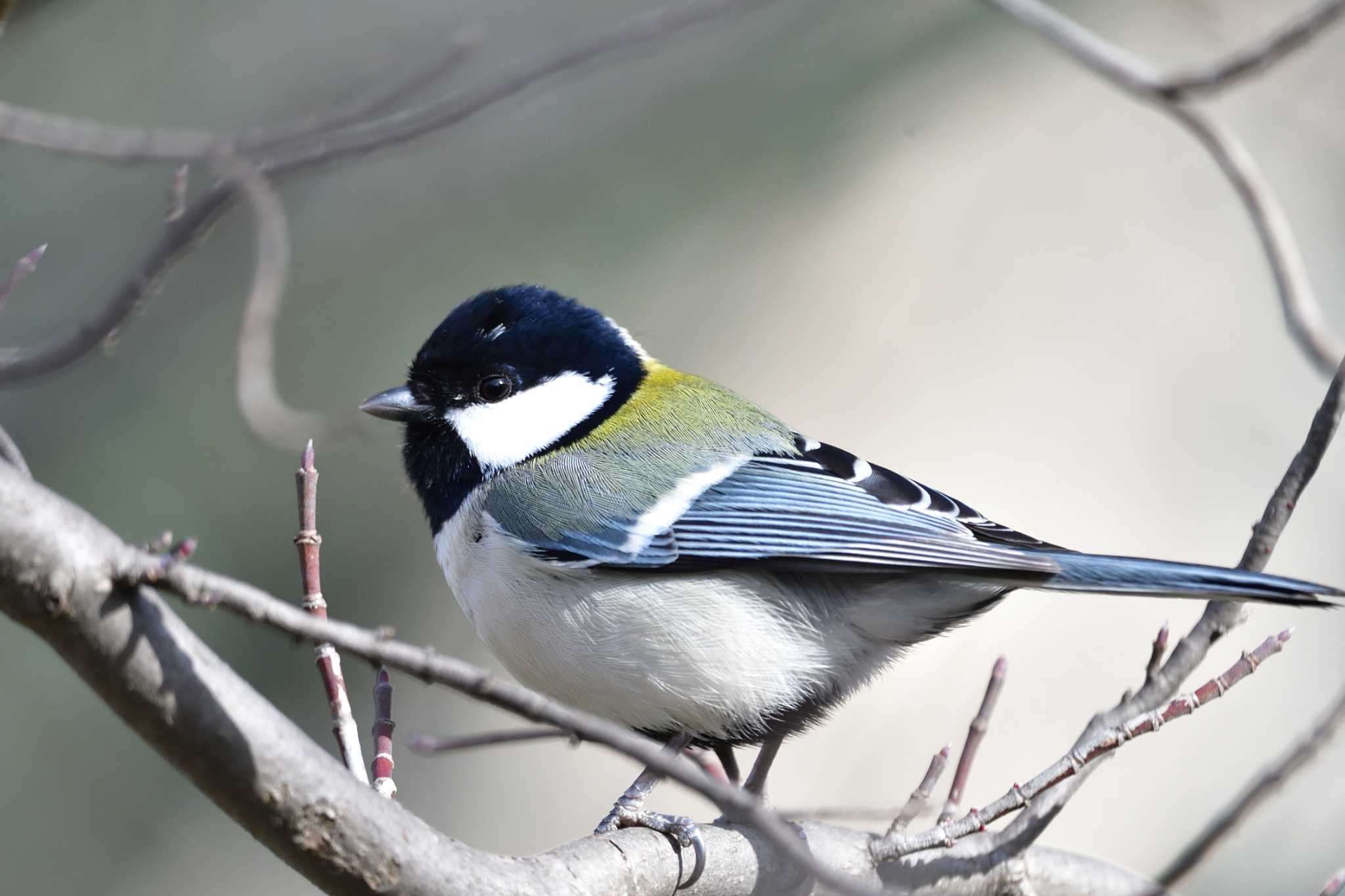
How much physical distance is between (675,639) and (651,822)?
375 millimetres

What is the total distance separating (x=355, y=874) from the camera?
1.32 meters

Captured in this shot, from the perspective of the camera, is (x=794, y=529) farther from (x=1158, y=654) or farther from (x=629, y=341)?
(x=629, y=341)

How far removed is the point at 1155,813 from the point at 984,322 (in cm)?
165

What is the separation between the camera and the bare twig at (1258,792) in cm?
141

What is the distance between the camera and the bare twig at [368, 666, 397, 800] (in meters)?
1.90

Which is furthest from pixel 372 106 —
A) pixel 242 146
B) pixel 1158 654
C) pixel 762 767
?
pixel 1158 654

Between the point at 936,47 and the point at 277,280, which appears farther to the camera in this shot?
the point at 936,47

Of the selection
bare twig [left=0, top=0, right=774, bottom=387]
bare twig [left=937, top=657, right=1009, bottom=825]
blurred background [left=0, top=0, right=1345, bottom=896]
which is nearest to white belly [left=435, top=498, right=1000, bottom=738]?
bare twig [left=937, top=657, right=1009, bottom=825]

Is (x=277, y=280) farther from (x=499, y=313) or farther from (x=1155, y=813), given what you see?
(x=1155, y=813)

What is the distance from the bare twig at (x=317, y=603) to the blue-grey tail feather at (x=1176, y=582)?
1.11 metres

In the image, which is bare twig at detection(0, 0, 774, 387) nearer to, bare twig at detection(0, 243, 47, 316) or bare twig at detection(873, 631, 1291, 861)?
bare twig at detection(0, 243, 47, 316)

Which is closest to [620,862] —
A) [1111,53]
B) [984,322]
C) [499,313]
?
[499,313]

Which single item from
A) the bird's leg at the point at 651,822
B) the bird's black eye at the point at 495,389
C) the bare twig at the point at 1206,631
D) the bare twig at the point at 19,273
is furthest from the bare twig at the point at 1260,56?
the bare twig at the point at 19,273

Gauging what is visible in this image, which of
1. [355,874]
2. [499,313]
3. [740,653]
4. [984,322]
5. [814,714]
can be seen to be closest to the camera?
[355,874]
